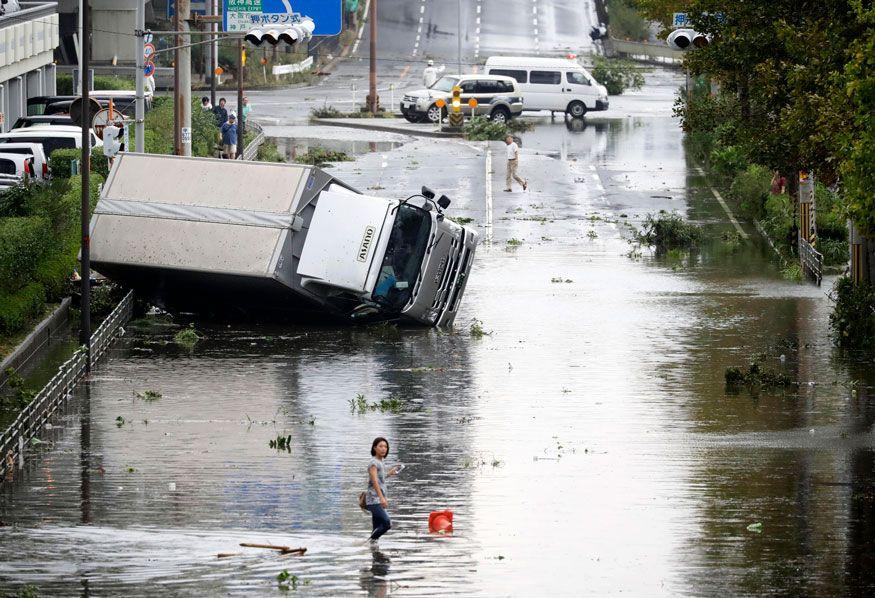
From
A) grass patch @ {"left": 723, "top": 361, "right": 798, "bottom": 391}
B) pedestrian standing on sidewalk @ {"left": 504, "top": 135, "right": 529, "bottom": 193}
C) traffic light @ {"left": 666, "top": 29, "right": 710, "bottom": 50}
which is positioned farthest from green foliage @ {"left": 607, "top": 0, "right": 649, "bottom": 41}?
grass patch @ {"left": 723, "top": 361, "right": 798, "bottom": 391}

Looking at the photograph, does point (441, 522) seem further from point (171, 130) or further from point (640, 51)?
point (640, 51)

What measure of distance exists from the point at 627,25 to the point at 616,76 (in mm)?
13721

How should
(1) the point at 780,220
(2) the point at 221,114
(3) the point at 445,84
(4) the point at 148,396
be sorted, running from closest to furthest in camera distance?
1. (4) the point at 148,396
2. (1) the point at 780,220
3. (2) the point at 221,114
4. (3) the point at 445,84

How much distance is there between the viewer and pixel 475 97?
56.8 m

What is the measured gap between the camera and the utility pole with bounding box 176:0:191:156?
34150 mm

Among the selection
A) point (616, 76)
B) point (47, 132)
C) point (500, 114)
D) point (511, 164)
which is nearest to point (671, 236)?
point (511, 164)

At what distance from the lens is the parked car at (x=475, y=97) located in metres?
56.8

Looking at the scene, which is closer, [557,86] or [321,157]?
[321,157]

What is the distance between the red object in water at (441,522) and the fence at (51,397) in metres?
5.00

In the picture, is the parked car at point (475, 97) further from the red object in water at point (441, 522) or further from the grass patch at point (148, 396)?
the red object in water at point (441, 522)

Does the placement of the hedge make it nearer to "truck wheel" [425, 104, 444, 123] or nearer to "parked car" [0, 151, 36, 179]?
"parked car" [0, 151, 36, 179]

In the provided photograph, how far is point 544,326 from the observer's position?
26750 mm

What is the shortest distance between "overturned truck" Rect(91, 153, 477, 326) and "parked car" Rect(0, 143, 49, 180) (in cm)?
1307

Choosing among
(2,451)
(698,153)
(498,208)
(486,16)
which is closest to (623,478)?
(2,451)
